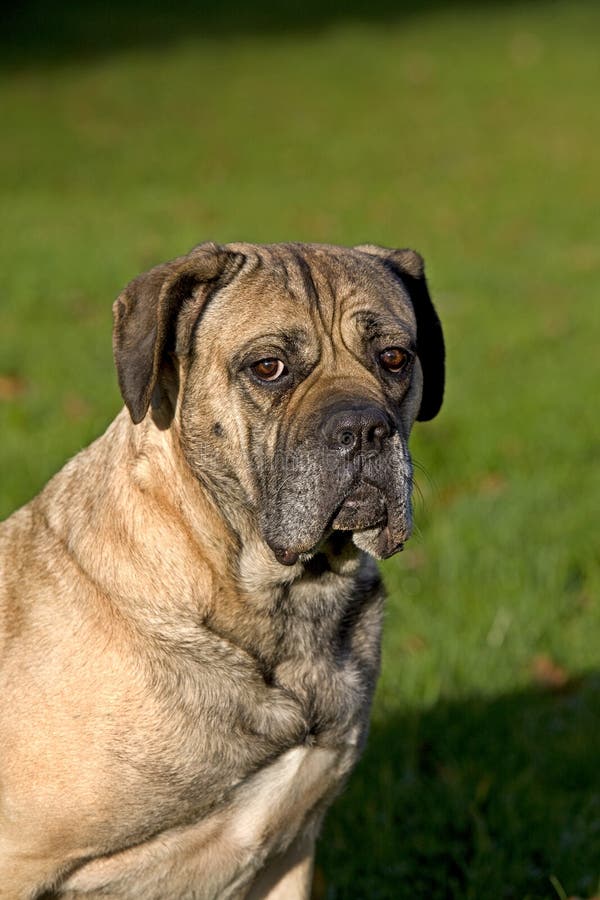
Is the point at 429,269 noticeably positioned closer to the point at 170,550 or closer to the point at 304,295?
the point at 304,295

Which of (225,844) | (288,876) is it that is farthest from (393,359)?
(288,876)

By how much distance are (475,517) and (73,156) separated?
46.2 feet

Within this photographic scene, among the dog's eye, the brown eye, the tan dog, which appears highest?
the dog's eye

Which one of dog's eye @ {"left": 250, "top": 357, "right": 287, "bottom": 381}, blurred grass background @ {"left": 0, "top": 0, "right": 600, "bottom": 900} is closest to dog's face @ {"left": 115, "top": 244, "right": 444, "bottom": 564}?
dog's eye @ {"left": 250, "top": 357, "right": 287, "bottom": 381}

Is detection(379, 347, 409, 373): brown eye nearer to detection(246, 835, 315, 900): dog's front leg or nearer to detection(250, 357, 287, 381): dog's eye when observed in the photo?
detection(250, 357, 287, 381): dog's eye

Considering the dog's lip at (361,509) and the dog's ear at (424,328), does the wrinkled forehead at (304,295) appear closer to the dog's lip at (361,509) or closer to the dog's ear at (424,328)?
the dog's ear at (424,328)

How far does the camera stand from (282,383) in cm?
359

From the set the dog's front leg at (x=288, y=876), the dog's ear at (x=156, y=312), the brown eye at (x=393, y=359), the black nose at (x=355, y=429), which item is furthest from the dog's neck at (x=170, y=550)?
the dog's front leg at (x=288, y=876)

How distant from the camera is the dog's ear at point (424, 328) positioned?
4.18 metres

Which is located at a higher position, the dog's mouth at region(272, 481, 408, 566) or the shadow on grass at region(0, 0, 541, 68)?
the dog's mouth at region(272, 481, 408, 566)

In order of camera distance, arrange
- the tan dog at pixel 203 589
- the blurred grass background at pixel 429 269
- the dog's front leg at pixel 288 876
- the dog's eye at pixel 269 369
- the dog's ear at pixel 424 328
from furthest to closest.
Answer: the blurred grass background at pixel 429 269 < the dog's ear at pixel 424 328 < the dog's front leg at pixel 288 876 < the dog's eye at pixel 269 369 < the tan dog at pixel 203 589

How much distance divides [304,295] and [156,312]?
1.60 ft

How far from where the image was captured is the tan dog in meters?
3.33

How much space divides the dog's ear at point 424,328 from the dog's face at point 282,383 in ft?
1.22
